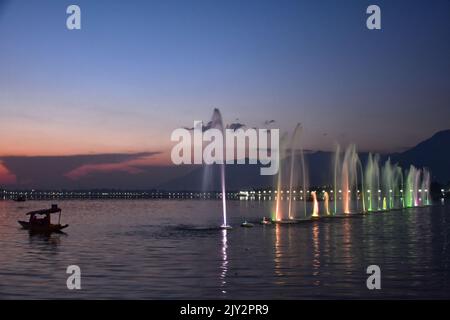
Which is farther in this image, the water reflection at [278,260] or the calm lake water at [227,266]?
the water reflection at [278,260]

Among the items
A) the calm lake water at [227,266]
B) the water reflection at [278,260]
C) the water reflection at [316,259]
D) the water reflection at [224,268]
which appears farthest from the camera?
the water reflection at [278,260]

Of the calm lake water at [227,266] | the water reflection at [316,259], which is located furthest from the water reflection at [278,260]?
the water reflection at [316,259]

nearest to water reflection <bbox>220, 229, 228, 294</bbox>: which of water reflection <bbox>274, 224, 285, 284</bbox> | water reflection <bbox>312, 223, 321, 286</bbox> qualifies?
water reflection <bbox>274, 224, 285, 284</bbox>

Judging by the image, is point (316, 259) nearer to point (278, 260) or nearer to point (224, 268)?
point (278, 260)

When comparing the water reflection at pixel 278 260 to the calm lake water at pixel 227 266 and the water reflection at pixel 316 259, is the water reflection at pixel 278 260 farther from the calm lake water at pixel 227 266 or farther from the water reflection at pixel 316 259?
the water reflection at pixel 316 259

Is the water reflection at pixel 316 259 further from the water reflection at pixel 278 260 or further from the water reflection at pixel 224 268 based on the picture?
the water reflection at pixel 224 268

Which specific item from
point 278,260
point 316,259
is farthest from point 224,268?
point 316,259

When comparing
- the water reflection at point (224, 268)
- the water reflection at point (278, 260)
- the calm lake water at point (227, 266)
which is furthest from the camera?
the water reflection at point (278, 260)

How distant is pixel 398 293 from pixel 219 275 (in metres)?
8.41

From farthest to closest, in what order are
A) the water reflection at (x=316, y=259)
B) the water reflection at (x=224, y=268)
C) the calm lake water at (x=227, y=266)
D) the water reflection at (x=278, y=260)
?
1. the water reflection at (x=278, y=260)
2. the water reflection at (x=316, y=259)
3. the water reflection at (x=224, y=268)
4. the calm lake water at (x=227, y=266)

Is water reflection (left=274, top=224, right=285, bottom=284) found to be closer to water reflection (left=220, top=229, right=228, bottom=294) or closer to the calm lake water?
the calm lake water

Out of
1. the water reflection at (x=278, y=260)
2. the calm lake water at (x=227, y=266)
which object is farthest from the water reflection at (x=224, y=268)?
the water reflection at (x=278, y=260)
